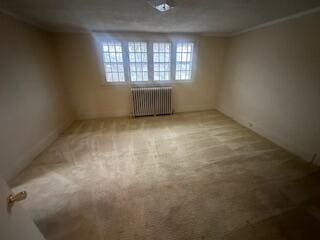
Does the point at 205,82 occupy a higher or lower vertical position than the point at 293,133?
higher

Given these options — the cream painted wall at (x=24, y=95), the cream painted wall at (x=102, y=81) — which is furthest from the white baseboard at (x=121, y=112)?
the cream painted wall at (x=24, y=95)

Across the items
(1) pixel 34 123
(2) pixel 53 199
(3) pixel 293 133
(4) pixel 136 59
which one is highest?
(4) pixel 136 59

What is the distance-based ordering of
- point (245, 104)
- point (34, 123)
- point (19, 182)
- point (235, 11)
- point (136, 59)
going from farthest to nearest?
point (136, 59), point (245, 104), point (34, 123), point (235, 11), point (19, 182)

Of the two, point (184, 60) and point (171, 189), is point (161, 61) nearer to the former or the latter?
point (184, 60)

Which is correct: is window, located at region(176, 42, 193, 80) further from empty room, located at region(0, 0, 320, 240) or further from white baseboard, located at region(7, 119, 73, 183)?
white baseboard, located at region(7, 119, 73, 183)

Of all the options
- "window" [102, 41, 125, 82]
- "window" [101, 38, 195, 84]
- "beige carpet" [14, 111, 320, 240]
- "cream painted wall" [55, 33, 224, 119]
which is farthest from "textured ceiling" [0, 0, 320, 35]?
"beige carpet" [14, 111, 320, 240]

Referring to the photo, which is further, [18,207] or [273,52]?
[273,52]

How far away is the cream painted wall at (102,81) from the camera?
3.87 metres

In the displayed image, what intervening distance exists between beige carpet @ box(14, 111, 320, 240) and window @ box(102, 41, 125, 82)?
182 centimetres

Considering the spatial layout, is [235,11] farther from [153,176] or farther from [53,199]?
[53,199]

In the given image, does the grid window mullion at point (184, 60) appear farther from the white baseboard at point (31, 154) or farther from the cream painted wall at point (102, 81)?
the white baseboard at point (31, 154)

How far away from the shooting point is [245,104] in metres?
3.88

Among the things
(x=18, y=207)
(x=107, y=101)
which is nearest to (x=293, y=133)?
(x=18, y=207)

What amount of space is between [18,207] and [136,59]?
3984mm
